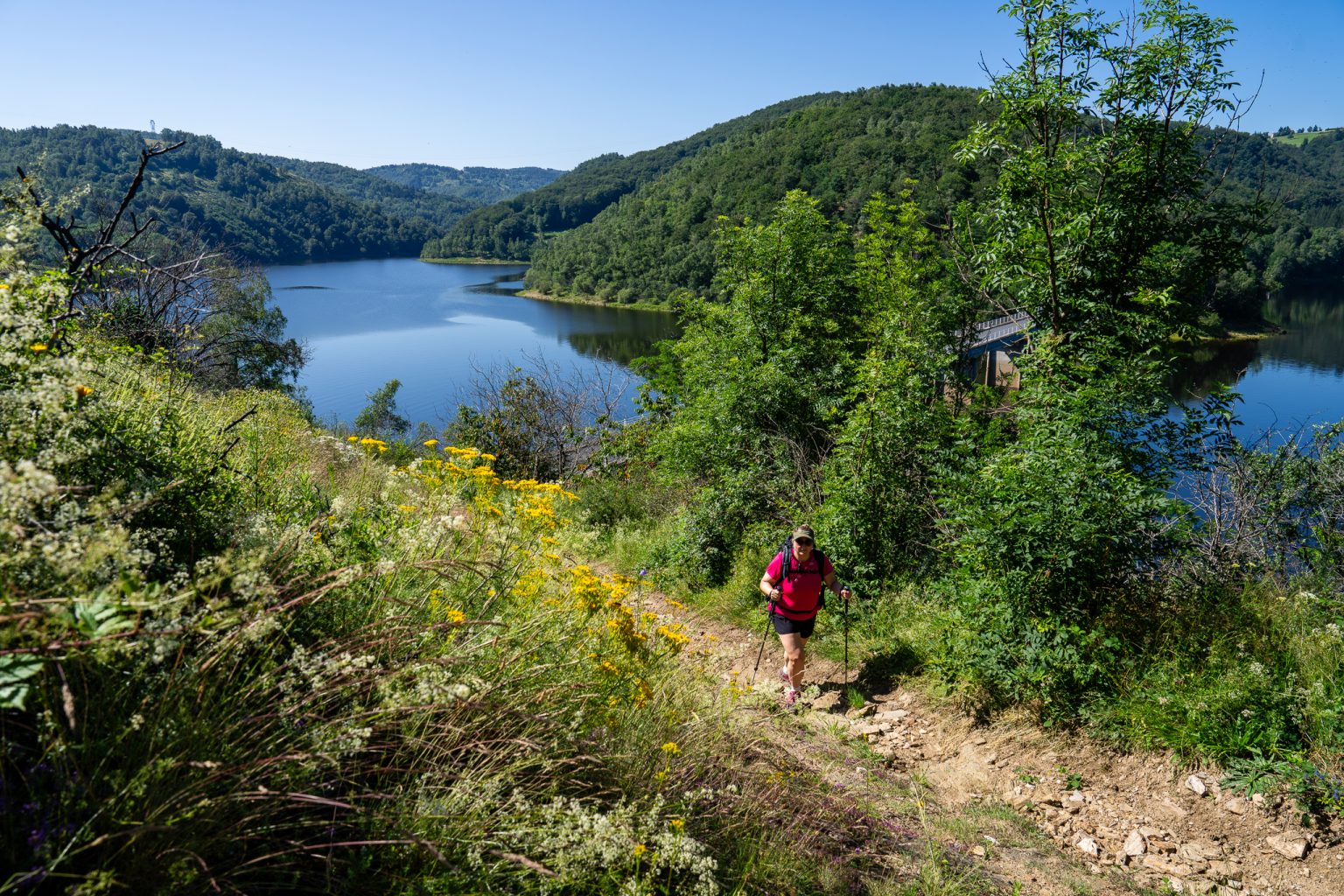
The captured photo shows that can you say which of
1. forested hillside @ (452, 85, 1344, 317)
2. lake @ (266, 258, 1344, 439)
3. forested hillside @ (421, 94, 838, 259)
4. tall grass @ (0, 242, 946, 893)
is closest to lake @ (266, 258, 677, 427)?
lake @ (266, 258, 1344, 439)

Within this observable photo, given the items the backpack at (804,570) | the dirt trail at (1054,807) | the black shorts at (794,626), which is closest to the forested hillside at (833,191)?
the backpack at (804,570)

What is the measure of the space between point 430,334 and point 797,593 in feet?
208

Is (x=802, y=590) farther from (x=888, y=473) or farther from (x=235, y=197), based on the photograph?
(x=235, y=197)

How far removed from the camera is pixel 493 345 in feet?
190

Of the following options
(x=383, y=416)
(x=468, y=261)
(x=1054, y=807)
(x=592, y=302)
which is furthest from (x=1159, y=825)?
(x=468, y=261)

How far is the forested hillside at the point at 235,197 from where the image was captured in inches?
3280

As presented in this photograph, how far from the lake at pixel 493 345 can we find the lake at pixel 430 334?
136 millimetres

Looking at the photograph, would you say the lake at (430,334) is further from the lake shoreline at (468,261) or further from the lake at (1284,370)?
the lake shoreline at (468,261)

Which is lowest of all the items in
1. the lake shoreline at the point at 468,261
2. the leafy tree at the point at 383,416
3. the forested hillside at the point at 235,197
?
the leafy tree at the point at 383,416

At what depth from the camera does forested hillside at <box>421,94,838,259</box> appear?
143750 mm

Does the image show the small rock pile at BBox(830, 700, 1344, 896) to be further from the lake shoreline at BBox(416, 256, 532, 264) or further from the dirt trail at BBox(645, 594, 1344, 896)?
the lake shoreline at BBox(416, 256, 532, 264)

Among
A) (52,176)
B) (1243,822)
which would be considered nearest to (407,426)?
(1243,822)

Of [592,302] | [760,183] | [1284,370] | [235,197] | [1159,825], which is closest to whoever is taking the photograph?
[1159,825]

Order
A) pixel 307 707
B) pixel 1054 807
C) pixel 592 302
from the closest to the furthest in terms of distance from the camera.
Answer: pixel 307 707 → pixel 1054 807 → pixel 592 302
